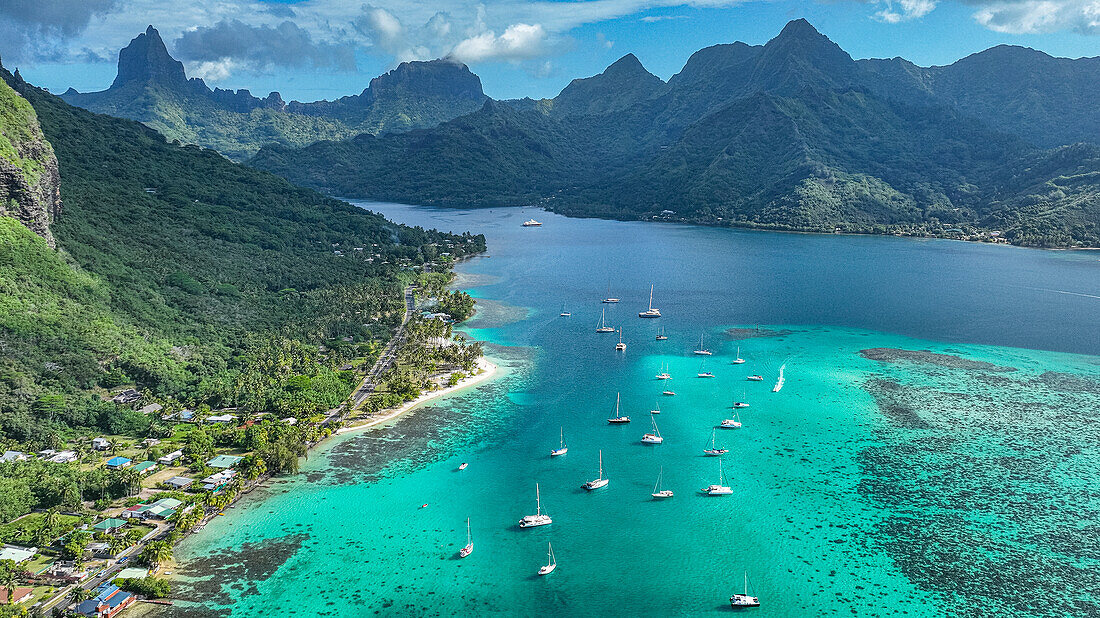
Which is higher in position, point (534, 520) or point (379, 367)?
point (379, 367)

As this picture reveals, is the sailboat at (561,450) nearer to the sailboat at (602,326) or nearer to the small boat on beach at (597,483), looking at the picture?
the small boat on beach at (597,483)

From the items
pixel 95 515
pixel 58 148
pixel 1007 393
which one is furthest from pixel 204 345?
pixel 1007 393

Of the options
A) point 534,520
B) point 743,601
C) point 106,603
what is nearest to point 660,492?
point 534,520

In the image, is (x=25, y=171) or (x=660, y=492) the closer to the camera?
(x=660, y=492)

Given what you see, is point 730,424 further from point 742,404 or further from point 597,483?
point 597,483

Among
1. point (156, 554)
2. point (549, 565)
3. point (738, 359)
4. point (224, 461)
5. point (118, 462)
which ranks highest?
point (738, 359)

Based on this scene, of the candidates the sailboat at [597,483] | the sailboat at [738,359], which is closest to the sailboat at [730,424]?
the sailboat at [597,483]

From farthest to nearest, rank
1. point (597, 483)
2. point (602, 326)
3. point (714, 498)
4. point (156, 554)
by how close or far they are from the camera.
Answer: point (602, 326) < point (597, 483) < point (714, 498) < point (156, 554)

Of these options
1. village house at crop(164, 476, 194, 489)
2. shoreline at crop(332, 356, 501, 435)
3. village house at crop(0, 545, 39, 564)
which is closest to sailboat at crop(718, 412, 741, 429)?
shoreline at crop(332, 356, 501, 435)
